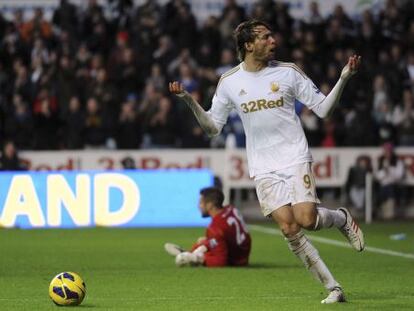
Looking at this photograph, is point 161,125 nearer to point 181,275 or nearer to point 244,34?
point 181,275

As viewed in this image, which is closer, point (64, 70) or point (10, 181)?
point (10, 181)

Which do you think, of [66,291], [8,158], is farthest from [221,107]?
[8,158]

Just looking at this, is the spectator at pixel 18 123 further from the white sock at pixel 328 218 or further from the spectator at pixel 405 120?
the white sock at pixel 328 218

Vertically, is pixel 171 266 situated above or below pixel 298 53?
below

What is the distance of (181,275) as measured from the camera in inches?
508

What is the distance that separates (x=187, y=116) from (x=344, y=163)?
329 cm

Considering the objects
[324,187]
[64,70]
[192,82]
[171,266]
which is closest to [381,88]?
[324,187]

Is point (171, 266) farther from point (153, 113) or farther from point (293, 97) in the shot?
point (153, 113)

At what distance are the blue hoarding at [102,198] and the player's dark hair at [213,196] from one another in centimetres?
726

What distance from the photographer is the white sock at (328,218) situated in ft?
32.7

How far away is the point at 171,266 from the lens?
46.2 feet

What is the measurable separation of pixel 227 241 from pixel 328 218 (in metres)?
3.69

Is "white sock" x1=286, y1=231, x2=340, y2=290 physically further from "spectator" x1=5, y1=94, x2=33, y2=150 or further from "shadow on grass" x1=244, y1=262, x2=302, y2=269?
"spectator" x1=5, y1=94, x2=33, y2=150

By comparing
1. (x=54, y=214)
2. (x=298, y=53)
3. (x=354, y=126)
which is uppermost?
(x=298, y=53)
